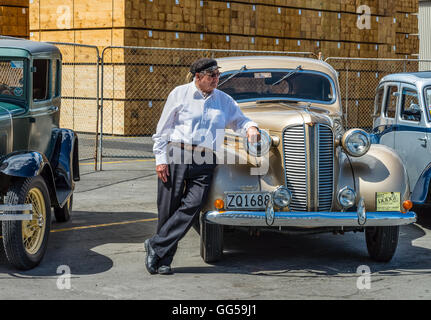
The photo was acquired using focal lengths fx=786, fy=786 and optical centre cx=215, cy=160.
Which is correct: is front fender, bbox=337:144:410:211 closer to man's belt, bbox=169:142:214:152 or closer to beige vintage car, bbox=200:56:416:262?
beige vintage car, bbox=200:56:416:262

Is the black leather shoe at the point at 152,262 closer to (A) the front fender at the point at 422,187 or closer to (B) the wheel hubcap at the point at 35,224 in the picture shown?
(B) the wheel hubcap at the point at 35,224

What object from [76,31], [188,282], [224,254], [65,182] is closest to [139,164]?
[76,31]

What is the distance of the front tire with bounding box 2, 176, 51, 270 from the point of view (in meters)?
6.28

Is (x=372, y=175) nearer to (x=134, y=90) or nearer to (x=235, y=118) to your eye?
(x=235, y=118)

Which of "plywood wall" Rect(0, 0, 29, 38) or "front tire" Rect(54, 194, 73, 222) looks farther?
"plywood wall" Rect(0, 0, 29, 38)

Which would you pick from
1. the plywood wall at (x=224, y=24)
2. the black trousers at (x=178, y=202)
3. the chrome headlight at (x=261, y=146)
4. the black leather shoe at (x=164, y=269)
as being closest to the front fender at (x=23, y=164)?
the black trousers at (x=178, y=202)

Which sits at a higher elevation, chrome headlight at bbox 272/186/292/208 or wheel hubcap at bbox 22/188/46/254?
chrome headlight at bbox 272/186/292/208

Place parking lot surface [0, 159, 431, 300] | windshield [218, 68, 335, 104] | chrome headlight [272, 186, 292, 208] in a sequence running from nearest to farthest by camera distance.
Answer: parking lot surface [0, 159, 431, 300] → chrome headlight [272, 186, 292, 208] → windshield [218, 68, 335, 104]

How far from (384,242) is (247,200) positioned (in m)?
1.33

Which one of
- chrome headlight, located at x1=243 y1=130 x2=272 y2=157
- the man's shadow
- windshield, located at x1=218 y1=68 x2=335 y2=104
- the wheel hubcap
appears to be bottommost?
the man's shadow

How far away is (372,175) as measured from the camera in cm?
679

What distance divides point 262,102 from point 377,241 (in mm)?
1903

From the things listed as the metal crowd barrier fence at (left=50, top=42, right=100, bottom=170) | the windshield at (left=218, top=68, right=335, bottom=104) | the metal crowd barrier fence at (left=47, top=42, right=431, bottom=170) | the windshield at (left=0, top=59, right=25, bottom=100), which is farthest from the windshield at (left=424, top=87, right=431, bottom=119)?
the metal crowd barrier fence at (left=50, top=42, right=100, bottom=170)

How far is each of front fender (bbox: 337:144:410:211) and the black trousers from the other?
1211 mm
